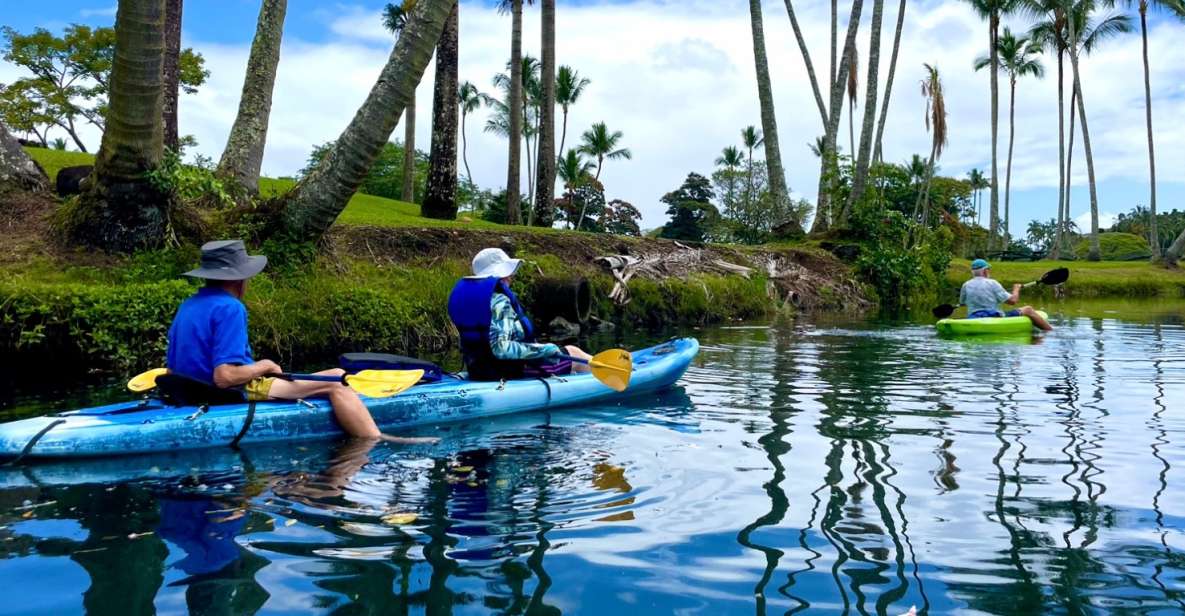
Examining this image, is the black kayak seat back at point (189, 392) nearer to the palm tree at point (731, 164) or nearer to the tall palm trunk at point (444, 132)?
the tall palm trunk at point (444, 132)

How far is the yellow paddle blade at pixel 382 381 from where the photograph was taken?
6980 mm

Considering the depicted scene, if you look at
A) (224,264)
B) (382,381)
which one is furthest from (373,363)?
(224,264)

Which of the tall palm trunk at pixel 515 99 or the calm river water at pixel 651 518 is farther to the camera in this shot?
the tall palm trunk at pixel 515 99

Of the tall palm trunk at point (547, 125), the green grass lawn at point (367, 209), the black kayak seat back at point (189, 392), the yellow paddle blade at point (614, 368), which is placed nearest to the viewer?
the black kayak seat back at point (189, 392)

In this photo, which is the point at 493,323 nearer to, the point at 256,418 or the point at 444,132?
the point at 256,418

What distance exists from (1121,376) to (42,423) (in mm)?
9860

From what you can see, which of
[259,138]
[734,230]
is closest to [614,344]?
[259,138]

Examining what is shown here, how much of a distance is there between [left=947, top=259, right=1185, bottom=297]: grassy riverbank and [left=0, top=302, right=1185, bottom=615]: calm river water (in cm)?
2508

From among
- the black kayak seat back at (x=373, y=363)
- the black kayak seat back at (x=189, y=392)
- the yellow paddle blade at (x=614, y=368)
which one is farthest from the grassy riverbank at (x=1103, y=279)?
the black kayak seat back at (x=189, y=392)

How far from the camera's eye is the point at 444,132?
2133cm

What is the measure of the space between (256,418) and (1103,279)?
32.7 metres

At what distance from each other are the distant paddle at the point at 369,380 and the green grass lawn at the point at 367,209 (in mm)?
6940

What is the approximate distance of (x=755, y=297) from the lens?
69.9ft

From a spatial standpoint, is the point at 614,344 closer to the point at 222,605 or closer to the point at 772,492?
the point at 772,492
